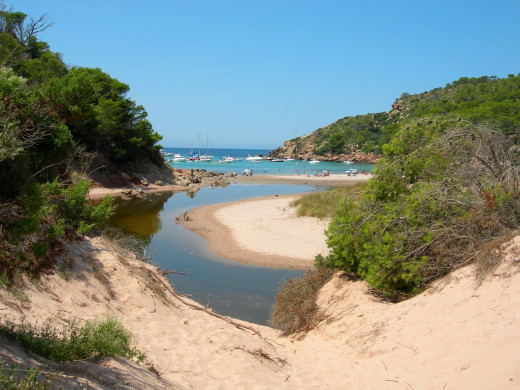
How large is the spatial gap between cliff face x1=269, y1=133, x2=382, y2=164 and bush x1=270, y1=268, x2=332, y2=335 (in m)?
94.5

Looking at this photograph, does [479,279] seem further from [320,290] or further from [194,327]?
[194,327]

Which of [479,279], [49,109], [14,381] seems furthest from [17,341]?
[479,279]

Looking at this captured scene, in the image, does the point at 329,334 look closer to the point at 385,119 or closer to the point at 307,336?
the point at 307,336

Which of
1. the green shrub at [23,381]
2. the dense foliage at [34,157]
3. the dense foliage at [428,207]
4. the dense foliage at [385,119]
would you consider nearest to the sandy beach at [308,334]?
the green shrub at [23,381]

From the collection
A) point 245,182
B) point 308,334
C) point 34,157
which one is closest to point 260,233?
point 308,334

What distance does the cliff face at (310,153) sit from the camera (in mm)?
109750

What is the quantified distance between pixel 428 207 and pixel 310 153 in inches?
4718

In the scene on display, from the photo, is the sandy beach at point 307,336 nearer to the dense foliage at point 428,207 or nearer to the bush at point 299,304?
the bush at point 299,304

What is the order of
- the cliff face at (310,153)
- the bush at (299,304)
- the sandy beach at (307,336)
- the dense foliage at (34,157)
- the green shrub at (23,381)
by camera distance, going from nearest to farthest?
the green shrub at (23,381) → the dense foliage at (34,157) → the sandy beach at (307,336) → the bush at (299,304) → the cliff face at (310,153)

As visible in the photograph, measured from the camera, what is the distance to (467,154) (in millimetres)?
11109

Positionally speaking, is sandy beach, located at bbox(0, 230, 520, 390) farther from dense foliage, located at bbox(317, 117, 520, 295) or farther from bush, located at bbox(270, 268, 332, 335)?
dense foliage, located at bbox(317, 117, 520, 295)

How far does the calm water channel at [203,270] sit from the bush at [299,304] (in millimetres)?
1352

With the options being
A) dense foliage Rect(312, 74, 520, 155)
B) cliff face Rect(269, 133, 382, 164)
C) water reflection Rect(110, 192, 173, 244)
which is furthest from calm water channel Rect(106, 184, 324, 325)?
A: cliff face Rect(269, 133, 382, 164)

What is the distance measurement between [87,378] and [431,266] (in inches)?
303
